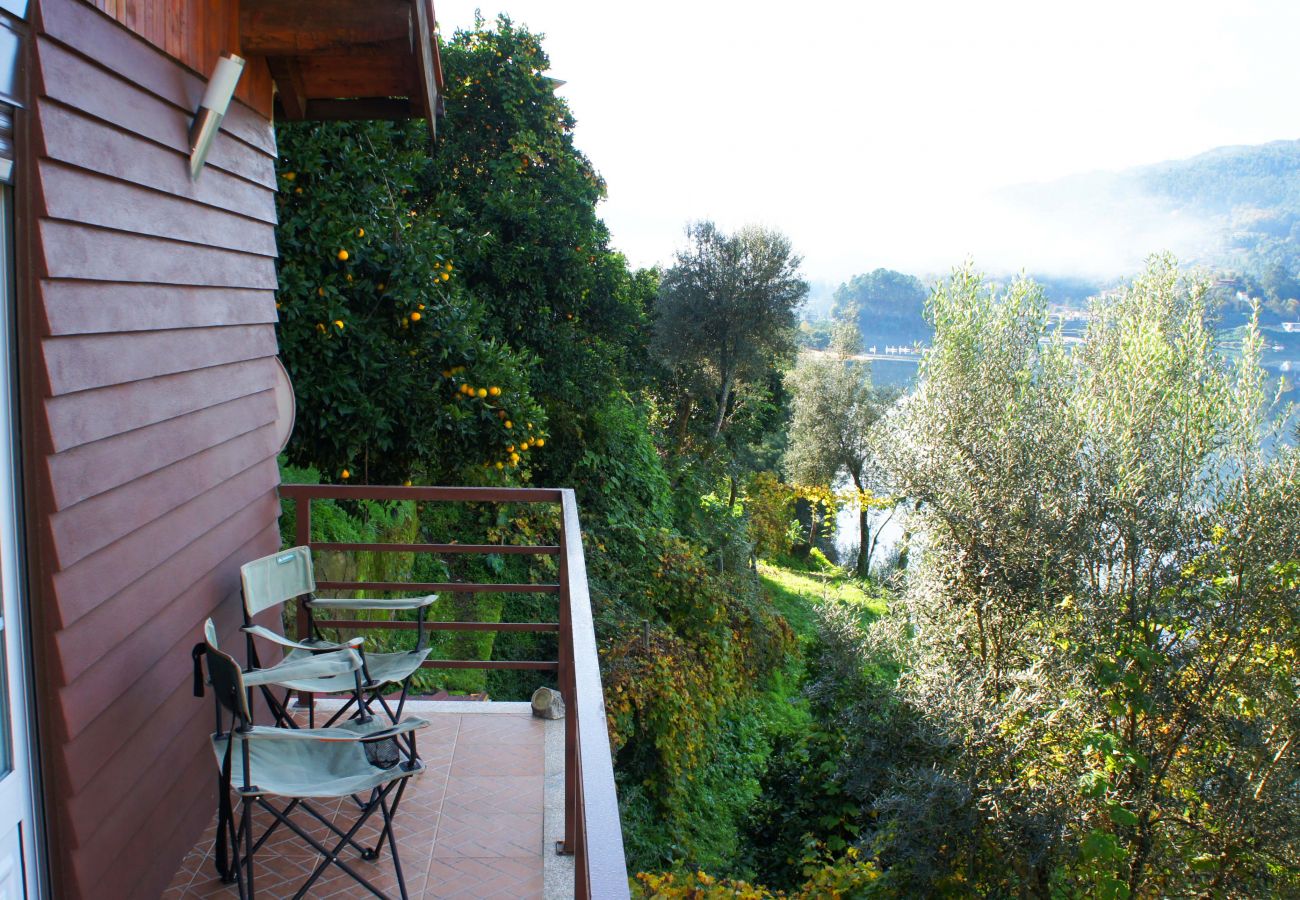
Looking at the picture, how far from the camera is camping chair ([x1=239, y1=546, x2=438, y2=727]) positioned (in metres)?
Result: 2.92

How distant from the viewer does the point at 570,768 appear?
2.53m

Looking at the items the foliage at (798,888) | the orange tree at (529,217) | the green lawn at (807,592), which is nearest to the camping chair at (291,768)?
the foliage at (798,888)

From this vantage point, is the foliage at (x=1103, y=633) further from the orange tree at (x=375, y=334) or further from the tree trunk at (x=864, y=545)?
the tree trunk at (x=864, y=545)

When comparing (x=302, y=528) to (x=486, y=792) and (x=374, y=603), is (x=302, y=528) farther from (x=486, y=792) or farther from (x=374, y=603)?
(x=486, y=792)

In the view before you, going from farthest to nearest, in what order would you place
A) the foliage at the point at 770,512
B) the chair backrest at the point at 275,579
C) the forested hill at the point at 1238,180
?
the forested hill at the point at 1238,180 < the foliage at the point at 770,512 < the chair backrest at the point at 275,579

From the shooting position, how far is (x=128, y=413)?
2230 mm

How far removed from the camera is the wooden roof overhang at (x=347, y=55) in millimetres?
3045

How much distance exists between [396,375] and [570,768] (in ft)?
11.6

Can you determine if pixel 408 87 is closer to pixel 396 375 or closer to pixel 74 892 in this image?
pixel 396 375

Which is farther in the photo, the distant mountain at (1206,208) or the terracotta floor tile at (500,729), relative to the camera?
the distant mountain at (1206,208)

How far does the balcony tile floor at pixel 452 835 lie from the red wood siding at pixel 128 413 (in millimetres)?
247

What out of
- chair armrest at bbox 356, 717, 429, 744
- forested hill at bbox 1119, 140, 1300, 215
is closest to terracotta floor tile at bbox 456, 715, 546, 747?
chair armrest at bbox 356, 717, 429, 744

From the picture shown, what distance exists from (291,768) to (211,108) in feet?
6.20

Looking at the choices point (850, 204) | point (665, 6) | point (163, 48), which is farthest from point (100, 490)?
point (850, 204)
